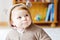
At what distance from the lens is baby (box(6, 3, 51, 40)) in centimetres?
97

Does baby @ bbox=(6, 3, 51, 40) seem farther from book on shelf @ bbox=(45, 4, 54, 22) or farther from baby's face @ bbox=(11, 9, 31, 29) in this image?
book on shelf @ bbox=(45, 4, 54, 22)

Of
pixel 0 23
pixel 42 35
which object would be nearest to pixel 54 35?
pixel 0 23

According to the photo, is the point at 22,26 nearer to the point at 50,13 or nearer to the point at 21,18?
the point at 21,18

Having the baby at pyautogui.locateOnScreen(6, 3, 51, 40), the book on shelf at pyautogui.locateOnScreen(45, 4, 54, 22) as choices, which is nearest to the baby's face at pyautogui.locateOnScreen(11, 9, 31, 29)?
the baby at pyautogui.locateOnScreen(6, 3, 51, 40)

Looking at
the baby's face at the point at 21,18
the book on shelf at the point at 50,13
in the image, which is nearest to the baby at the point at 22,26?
the baby's face at the point at 21,18

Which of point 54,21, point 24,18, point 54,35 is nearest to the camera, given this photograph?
point 24,18

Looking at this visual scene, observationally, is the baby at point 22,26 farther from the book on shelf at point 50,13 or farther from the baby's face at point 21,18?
the book on shelf at point 50,13

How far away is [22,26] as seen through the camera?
976mm

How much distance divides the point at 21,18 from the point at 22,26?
5 centimetres

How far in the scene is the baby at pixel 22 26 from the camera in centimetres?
97

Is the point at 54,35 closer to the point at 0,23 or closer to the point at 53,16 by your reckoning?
the point at 53,16

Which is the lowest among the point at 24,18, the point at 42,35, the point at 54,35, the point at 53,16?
the point at 54,35

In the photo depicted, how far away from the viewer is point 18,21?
98 centimetres

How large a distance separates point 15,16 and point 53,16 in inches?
91.3
